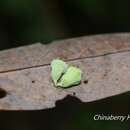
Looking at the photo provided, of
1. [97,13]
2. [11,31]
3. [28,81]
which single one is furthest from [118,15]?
[28,81]

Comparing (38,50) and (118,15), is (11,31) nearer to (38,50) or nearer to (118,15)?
(118,15)

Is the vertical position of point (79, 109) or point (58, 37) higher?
point (58, 37)
